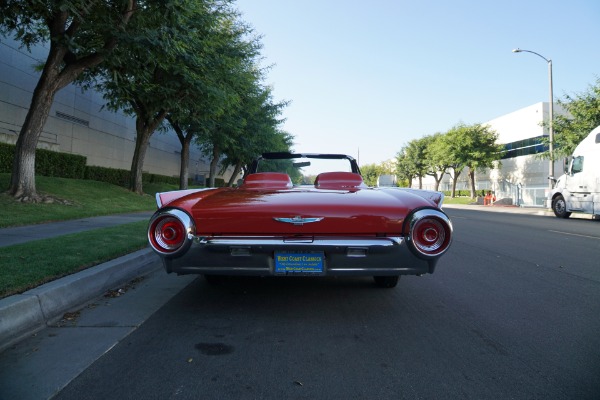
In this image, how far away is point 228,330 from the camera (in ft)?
10.3

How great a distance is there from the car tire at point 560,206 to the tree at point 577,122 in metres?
5.31

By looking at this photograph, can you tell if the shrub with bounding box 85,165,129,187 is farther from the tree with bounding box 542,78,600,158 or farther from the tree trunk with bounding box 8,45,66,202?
the tree with bounding box 542,78,600,158

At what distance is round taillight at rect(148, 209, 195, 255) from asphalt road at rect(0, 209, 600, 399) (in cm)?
64

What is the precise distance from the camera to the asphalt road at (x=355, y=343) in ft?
7.47

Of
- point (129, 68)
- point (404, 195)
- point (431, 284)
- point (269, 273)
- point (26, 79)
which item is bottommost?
point (431, 284)

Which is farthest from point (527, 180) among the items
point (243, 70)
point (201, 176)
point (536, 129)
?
point (201, 176)

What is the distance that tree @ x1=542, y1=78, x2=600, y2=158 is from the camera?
20.7m

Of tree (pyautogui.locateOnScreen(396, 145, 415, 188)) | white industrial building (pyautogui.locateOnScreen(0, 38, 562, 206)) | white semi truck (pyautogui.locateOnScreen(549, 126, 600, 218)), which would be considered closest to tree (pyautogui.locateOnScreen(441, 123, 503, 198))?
white industrial building (pyautogui.locateOnScreen(0, 38, 562, 206))

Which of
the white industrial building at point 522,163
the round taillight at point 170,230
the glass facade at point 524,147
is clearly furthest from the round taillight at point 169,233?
the glass facade at point 524,147

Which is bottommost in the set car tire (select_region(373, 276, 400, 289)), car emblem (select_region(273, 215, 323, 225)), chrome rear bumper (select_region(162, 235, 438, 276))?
car tire (select_region(373, 276, 400, 289))

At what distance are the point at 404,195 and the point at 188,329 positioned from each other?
84.2 inches

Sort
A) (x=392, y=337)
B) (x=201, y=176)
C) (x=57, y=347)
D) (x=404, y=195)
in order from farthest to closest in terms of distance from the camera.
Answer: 1. (x=201, y=176)
2. (x=404, y=195)
3. (x=392, y=337)
4. (x=57, y=347)

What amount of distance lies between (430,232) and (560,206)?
1751 centimetres

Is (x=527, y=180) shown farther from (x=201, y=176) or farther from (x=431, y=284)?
(x=431, y=284)
